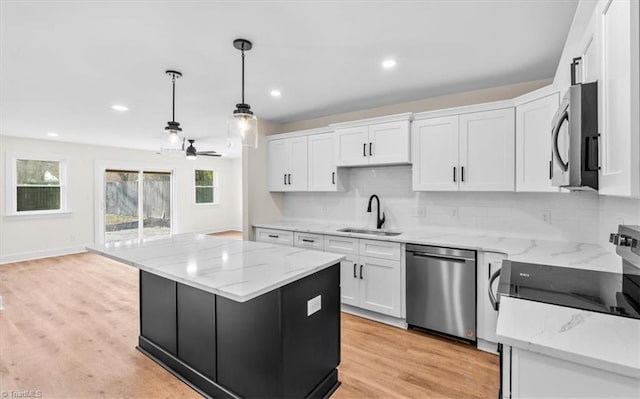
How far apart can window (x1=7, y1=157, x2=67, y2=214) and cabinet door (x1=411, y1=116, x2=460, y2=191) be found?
286 inches

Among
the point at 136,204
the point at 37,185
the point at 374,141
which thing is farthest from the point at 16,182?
the point at 374,141

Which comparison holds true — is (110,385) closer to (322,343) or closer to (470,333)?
(322,343)

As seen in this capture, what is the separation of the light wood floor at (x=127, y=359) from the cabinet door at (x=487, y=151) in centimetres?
154

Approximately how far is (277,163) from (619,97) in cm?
393

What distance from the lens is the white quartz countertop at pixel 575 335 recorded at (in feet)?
3.01

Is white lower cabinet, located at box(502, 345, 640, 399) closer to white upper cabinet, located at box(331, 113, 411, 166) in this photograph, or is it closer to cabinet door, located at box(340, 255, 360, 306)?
cabinet door, located at box(340, 255, 360, 306)

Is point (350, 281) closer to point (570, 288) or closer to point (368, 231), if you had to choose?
point (368, 231)

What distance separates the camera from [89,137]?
5969 millimetres

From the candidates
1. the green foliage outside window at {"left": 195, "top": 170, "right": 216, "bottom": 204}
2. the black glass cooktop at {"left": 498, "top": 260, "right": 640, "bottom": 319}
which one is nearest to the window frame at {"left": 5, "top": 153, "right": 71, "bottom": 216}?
the green foliage outside window at {"left": 195, "top": 170, "right": 216, "bottom": 204}

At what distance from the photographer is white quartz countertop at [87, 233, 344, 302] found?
1592mm

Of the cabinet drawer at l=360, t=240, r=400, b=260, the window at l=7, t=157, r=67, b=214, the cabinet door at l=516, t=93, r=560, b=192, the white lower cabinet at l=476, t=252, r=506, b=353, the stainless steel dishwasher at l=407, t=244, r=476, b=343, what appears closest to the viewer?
the cabinet door at l=516, t=93, r=560, b=192

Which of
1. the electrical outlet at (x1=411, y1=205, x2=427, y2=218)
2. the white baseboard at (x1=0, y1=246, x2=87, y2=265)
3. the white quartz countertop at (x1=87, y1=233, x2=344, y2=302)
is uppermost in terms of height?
the electrical outlet at (x1=411, y1=205, x2=427, y2=218)

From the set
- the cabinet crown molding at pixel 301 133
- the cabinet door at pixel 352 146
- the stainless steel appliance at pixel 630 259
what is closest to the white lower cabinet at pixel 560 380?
the stainless steel appliance at pixel 630 259

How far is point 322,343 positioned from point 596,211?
259 cm
